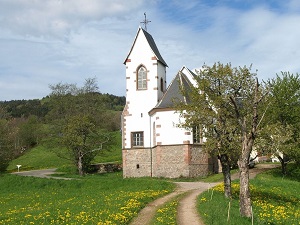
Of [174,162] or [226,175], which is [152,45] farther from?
[226,175]

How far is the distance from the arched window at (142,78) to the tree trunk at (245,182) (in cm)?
2785

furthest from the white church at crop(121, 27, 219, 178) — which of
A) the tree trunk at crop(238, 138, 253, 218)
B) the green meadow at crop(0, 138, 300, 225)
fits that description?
the tree trunk at crop(238, 138, 253, 218)

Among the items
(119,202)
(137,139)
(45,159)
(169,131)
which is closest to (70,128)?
(137,139)

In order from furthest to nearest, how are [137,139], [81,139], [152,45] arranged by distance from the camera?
[152,45], [81,139], [137,139]

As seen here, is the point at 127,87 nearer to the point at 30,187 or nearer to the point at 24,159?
the point at 30,187

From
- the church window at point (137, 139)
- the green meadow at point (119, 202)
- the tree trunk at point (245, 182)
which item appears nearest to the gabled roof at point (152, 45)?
the church window at point (137, 139)

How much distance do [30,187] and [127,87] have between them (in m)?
16.4

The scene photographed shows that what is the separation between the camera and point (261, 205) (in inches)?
852

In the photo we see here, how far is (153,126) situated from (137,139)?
257cm

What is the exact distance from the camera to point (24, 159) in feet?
265

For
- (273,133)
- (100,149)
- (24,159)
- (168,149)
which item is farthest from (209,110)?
(24,159)

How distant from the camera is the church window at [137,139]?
45000mm

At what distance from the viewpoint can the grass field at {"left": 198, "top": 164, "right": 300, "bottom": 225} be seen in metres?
17.5

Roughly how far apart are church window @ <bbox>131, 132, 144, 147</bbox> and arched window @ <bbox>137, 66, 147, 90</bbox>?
5.36 metres
